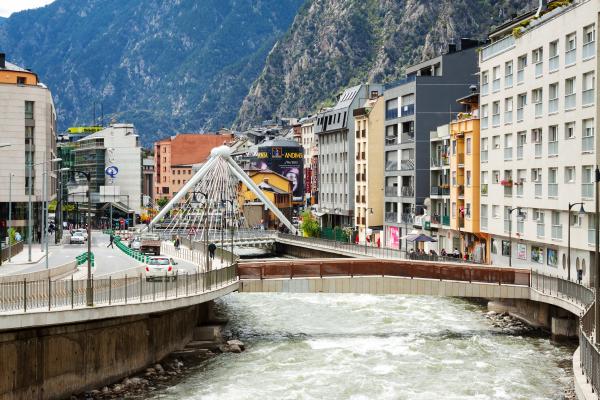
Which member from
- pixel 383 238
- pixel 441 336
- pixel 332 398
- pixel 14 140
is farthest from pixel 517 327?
pixel 14 140

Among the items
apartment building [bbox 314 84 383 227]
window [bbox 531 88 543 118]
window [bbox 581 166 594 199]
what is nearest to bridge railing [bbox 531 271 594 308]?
window [bbox 581 166 594 199]

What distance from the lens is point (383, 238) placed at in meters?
116

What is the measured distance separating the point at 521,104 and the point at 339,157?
65.7 metres

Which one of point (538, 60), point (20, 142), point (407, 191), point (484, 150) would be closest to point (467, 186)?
point (484, 150)

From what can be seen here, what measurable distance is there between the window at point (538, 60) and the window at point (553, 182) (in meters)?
7.44

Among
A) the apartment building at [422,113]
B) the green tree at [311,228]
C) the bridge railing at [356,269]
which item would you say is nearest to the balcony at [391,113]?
the apartment building at [422,113]

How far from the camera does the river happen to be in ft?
A: 143

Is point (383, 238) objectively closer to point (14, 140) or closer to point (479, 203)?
point (479, 203)

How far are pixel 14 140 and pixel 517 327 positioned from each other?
217 feet

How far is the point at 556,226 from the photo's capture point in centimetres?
6612

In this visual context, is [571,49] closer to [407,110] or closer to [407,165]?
[407,110]

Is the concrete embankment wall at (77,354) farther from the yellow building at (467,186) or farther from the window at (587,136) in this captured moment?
the yellow building at (467,186)

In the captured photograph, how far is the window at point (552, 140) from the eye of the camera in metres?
66.5

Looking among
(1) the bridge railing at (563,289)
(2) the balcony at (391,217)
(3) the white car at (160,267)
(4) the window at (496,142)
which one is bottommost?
(1) the bridge railing at (563,289)
